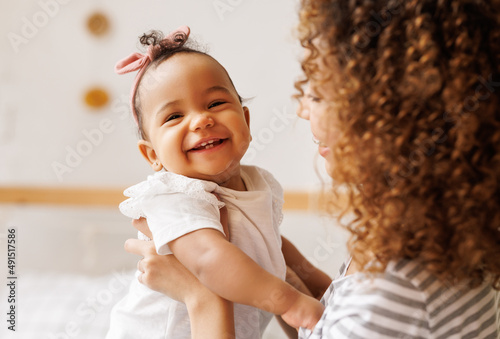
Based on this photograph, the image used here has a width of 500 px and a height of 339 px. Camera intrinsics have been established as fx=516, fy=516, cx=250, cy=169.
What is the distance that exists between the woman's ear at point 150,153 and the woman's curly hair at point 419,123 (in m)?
0.45

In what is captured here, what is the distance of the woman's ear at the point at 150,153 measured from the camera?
3.55 feet

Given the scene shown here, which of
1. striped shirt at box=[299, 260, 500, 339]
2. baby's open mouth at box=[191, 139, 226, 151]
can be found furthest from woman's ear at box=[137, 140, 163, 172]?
striped shirt at box=[299, 260, 500, 339]

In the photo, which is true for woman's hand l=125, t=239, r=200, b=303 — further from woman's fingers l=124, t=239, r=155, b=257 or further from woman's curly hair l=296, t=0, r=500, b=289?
woman's curly hair l=296, t=0, r=500, b=289

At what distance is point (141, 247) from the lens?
108 cm

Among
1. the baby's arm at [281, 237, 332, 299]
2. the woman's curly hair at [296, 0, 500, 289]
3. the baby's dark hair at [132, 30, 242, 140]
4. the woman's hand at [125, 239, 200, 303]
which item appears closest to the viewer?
the woman's curly hair at [296, 0, 500, 289]

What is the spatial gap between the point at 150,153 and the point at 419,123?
2.00 feet

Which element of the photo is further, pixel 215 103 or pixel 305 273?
pixel 305 273

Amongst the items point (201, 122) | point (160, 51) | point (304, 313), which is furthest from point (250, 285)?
point (160, 51)

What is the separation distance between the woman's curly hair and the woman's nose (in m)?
0.29

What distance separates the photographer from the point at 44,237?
269 cm

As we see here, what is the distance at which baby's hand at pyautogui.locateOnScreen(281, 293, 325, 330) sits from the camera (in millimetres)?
841

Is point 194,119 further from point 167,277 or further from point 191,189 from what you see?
point 167,277

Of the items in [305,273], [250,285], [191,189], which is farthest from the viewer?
[305,273]

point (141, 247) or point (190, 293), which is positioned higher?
point (141, 247)
